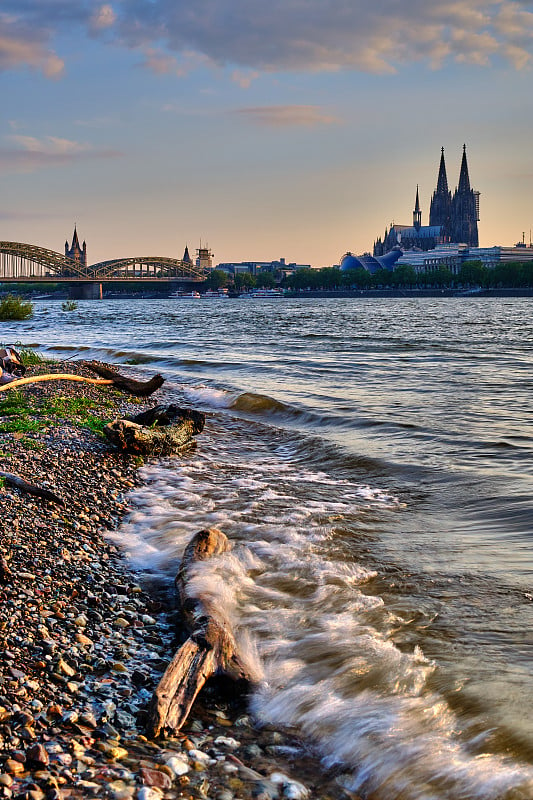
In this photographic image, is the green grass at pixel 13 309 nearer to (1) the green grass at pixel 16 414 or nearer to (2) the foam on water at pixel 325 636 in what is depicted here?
(1) the green grass at pixel 16 414

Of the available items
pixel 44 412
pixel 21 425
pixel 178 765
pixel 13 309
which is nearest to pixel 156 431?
pixel 21 425

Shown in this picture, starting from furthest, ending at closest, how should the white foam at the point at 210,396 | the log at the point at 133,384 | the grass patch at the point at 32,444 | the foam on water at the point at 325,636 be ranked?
1. the white foam at the point at 210,396
2. the log at the point at 133,384
3. the grass patch at the point at 32,444
4. the foam on water at the point at 325,636

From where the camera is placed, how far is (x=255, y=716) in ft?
12.5

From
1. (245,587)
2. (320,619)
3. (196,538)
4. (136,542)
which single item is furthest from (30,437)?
(320,619)

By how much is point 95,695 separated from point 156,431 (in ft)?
23.2

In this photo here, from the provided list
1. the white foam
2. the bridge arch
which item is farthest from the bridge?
the white foam

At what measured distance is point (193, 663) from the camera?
3.88m

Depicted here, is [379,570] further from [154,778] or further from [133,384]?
[133,384]

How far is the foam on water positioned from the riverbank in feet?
0.94

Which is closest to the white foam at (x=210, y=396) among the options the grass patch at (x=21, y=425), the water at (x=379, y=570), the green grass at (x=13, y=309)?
the water at (x=379, y=570)

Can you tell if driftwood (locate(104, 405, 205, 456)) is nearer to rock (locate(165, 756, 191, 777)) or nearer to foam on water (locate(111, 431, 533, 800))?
foam on water (locate(111, 431, 533, 800))

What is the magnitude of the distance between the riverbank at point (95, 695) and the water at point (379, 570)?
1.01 feet

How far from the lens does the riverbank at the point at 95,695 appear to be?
3.03 m

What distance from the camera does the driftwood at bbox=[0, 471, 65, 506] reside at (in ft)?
22.1
